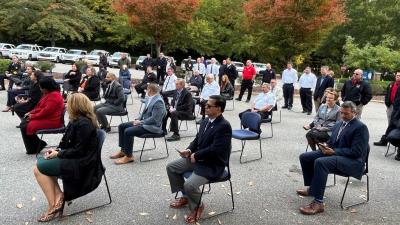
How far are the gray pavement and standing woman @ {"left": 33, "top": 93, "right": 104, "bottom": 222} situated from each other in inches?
11.5

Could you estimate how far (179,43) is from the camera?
36.8 m

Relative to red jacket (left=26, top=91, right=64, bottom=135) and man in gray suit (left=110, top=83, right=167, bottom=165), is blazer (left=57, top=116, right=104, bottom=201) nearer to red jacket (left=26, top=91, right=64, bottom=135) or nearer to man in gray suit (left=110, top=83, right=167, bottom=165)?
man in gray suit (left=110, top=83, right=167, bottom=165)

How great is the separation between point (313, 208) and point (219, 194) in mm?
1261

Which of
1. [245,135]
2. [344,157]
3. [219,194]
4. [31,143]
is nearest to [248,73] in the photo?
[245,135]

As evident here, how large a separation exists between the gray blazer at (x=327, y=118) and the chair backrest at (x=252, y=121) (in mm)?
1118

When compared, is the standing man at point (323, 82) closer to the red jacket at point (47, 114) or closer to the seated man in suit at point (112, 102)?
the seated man in suit at point (112, 102)

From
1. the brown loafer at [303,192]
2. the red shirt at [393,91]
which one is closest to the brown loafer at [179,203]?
the brown loafer at [303,192]

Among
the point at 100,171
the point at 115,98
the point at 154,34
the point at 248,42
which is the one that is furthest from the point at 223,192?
the point at 248,42

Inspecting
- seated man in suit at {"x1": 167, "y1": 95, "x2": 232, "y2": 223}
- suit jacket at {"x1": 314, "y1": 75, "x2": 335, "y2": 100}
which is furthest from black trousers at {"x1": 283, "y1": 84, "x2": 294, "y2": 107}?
seated man in suit at {"x1": 167, "y1": 95, "x2": 232, "y2": 223}

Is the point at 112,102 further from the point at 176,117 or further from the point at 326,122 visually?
the point at 326,122

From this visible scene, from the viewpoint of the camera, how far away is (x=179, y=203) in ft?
17.5

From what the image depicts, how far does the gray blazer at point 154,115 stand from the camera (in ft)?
23.7

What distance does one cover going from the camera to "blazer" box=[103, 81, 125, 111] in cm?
923

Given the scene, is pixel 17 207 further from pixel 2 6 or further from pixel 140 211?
pixel 2 6
